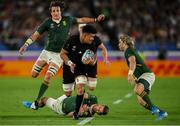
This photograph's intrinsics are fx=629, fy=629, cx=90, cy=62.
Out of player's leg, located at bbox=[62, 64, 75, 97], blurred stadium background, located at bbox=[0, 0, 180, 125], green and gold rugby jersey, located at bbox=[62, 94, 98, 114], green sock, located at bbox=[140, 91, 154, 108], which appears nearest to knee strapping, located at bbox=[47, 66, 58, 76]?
player's leg, located at bbox=[62, 64, 75, 97]

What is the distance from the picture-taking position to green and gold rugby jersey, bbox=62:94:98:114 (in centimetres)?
1424

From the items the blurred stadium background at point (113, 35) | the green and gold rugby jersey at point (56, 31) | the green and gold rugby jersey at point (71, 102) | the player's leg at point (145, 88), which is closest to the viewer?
the green and gold rugby jersey at point (71, 102)

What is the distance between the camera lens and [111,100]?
781 inches

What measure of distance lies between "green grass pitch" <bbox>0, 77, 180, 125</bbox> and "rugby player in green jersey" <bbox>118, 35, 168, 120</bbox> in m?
0.28

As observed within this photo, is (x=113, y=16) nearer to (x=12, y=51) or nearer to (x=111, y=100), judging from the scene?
(x=12, y=51)

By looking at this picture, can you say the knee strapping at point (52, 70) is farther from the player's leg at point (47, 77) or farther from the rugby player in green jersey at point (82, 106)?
the rugby player in green jersey at point (82, 106)

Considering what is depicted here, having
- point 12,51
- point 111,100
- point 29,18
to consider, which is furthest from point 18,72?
point 111,100

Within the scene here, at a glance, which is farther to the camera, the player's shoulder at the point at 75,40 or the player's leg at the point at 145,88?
the player's leg at the point at 145,88

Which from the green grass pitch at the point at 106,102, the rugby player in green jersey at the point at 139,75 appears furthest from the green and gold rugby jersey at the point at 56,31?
the rugby player in green jersey at the point at 139,75

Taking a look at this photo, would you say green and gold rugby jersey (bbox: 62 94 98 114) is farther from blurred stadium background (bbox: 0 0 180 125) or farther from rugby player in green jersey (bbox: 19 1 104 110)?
blurred stadium background (bbox: 0 0 180 125)

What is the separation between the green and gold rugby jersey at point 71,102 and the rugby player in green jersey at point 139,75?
3.42 ft

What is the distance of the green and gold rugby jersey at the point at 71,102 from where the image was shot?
46.7ft

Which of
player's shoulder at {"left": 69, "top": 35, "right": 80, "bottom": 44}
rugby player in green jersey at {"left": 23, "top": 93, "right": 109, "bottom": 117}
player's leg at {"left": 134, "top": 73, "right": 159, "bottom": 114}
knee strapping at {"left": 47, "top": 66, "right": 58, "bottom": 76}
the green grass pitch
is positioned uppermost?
player's shoulder at {"left": 69, "top": 35, "right": 80, "bottom": 44}

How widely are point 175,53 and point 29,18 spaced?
27.2 ft
